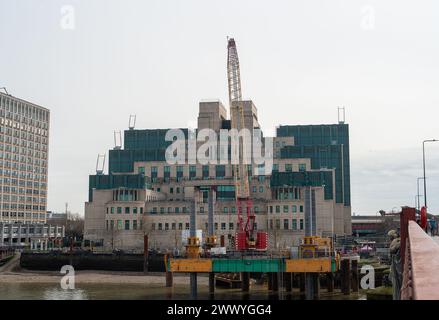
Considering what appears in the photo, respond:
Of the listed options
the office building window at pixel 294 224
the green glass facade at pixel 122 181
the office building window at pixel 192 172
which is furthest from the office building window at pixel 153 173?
the office building window at pixel 294 224

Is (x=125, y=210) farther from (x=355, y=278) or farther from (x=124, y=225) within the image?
(x=355, y=278)

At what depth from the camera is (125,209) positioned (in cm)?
13388

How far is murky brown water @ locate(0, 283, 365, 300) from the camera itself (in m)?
71.9

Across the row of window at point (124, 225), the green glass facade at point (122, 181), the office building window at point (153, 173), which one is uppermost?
the office building window at point (153, 173)

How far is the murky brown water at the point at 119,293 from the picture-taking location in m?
71.9

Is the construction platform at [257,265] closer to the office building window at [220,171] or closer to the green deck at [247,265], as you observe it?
the green deck at [247,265]

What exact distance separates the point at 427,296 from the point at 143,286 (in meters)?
80.1

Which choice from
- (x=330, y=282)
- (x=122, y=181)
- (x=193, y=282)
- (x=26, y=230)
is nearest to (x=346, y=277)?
(x=330, y=282)

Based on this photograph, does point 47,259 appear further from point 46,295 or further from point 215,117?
point 215,117

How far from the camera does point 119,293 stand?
77500mm

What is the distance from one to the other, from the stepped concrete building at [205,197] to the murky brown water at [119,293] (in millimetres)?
36884

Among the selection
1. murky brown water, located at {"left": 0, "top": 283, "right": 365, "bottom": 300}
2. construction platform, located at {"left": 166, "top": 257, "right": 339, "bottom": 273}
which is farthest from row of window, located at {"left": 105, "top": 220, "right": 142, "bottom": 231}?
construction platform, located at {"left": 166, "top": 257, "right": 339, "bottom": 273}
